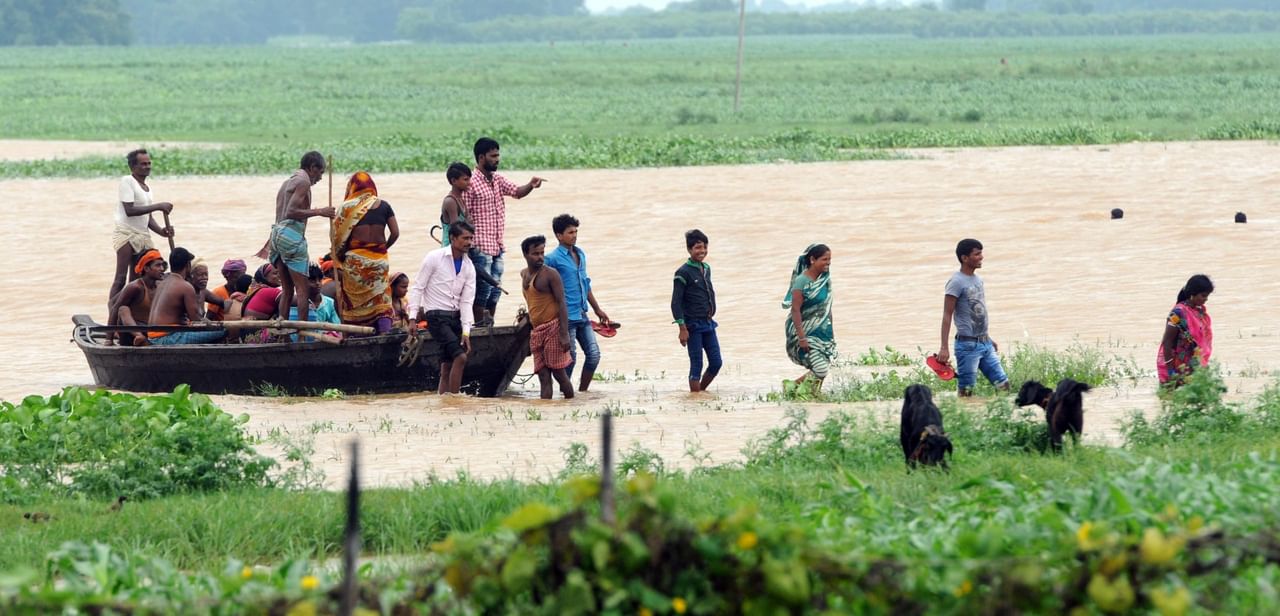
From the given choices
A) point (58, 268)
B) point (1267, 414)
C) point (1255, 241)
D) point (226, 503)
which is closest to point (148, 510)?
point (226, 503)

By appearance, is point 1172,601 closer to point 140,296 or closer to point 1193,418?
point 1193,418

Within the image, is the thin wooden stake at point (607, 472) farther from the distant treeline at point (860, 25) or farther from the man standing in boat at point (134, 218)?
the distant treeline at point (860, 25)

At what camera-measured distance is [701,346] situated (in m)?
11.6

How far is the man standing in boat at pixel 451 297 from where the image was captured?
1125cm

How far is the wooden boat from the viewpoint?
460 inches

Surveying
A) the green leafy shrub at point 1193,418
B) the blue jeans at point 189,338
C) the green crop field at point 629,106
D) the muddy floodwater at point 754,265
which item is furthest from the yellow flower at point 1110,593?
the green crop field at point 629,106

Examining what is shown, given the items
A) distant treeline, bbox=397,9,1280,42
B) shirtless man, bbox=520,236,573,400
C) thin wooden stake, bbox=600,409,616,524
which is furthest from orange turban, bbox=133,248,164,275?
distant treeline, bbox=397,9,1280,42

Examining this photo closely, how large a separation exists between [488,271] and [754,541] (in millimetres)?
8079

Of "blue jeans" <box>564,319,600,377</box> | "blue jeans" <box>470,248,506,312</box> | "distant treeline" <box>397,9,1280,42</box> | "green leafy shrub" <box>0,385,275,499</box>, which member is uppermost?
"distant treeline" <box>397,9,1280,42</box>

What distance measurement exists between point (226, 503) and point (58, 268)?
1255 centimetres

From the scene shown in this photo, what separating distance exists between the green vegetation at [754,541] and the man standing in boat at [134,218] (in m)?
5.81

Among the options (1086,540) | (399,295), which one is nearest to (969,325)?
(399,295)

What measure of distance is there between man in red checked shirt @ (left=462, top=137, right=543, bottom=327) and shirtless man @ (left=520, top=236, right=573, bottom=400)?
808 millimetres

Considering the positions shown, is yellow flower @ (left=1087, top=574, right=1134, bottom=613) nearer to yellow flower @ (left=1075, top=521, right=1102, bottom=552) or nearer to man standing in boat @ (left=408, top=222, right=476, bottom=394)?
yellow flower @ (left=1075, top=521, right=1102, bottom=552)
